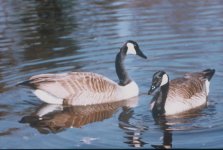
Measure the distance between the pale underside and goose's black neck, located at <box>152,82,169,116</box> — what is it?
4.52ft

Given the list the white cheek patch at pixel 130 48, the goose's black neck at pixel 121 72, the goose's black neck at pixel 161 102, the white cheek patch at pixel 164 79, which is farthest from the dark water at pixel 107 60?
the white cheek patch at pixel 130 48

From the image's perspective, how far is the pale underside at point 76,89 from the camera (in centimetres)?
1236

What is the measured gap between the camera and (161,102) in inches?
446

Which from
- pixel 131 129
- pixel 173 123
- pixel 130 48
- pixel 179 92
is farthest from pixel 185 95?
pixel 130 48

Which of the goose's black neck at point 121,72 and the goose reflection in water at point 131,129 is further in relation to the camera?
the goose's black neck at point 121,72

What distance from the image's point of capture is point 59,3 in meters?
28.8

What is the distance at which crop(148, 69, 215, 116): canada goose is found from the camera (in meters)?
11.3

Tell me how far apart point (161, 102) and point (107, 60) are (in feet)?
14.8

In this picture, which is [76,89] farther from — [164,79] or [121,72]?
[164,79]

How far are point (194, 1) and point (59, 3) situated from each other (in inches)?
278

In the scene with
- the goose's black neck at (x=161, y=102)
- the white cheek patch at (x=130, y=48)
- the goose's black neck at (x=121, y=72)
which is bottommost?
the goose's black neck at (x=161, y=102)

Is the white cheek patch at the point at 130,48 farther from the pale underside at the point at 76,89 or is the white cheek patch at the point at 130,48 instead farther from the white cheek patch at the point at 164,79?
the white cheek patch at the point at 164,79

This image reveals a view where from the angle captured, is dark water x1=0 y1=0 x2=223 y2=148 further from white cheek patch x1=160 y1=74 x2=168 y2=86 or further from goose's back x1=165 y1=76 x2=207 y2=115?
white cheek patch x1=160 y1=74 x2=168 y2=86

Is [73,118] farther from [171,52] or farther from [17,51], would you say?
[17,51]
